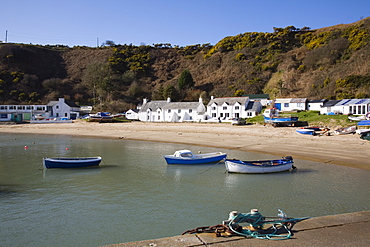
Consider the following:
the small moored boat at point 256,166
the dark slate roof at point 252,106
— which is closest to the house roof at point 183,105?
the dark slate roof at point 252,106

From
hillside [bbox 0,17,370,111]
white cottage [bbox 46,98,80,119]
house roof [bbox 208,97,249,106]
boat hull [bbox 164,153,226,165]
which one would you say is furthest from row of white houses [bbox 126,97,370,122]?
boat hull [bbox 164,153,226,165]

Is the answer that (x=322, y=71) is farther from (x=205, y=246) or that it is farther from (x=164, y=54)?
(x=205, y=246)

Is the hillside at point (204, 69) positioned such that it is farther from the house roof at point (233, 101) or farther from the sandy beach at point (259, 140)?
the sandy beach at point (259, 140)

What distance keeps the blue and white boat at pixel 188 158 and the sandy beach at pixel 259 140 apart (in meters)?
5.85

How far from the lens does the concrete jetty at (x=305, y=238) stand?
21.9ft

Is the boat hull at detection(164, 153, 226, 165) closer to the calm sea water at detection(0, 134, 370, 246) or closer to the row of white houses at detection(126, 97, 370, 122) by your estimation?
the calm sea water at detection(0, 134, 370, 246)

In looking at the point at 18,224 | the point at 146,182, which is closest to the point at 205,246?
the point at 18,224

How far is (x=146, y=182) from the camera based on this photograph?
16781 millimetres

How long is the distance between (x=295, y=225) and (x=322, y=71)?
79.6 m

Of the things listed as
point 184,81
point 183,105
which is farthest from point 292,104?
point 184,81

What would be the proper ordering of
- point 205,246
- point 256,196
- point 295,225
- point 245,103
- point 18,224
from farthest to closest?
point 245,103 < point 256,196 < point 18,224 < point 295,225 < point 205,246

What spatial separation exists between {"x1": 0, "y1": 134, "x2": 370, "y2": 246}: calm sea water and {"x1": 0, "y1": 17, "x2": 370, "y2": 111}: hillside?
48352 mm

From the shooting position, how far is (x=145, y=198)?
1379 centimetres

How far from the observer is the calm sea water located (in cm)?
1030
